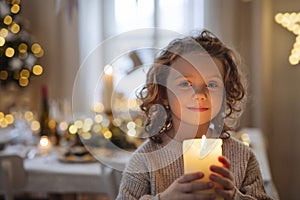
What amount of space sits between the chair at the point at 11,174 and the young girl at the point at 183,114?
1.06m

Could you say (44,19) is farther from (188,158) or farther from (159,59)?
(188,158)

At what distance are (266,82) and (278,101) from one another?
0.48ft

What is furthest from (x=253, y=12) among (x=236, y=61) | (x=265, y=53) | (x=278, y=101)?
(x=236, y=61)

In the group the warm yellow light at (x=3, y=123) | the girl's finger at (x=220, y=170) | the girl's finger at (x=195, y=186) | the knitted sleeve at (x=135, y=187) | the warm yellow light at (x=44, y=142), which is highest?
the girl's finger at (x=220, y=170)

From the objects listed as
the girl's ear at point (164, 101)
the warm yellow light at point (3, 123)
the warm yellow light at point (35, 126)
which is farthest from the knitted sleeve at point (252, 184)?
the warm yellow light at point (3, 123)

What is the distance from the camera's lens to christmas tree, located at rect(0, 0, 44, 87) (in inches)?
120

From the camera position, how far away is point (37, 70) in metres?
3.51

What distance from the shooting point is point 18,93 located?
3557 mm

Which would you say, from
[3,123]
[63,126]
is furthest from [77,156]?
[3,123]

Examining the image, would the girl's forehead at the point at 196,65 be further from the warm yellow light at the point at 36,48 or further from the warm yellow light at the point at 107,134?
the warm yellow light at the point at 36,48

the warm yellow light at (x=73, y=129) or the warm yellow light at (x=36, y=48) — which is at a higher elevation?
the warm yellow light at (x=36, y=48)

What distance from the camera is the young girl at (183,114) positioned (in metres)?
0.94

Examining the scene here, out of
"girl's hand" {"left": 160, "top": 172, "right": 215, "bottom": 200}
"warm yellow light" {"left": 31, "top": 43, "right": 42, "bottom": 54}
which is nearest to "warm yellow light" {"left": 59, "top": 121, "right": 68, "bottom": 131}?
"warm yellow light" {"left": 31, "top": 43, "right": 42, "bottom": 54}

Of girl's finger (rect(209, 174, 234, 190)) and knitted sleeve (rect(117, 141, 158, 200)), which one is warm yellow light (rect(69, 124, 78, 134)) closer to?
knitted sleeve (rect(117, 141, 158, 200))
